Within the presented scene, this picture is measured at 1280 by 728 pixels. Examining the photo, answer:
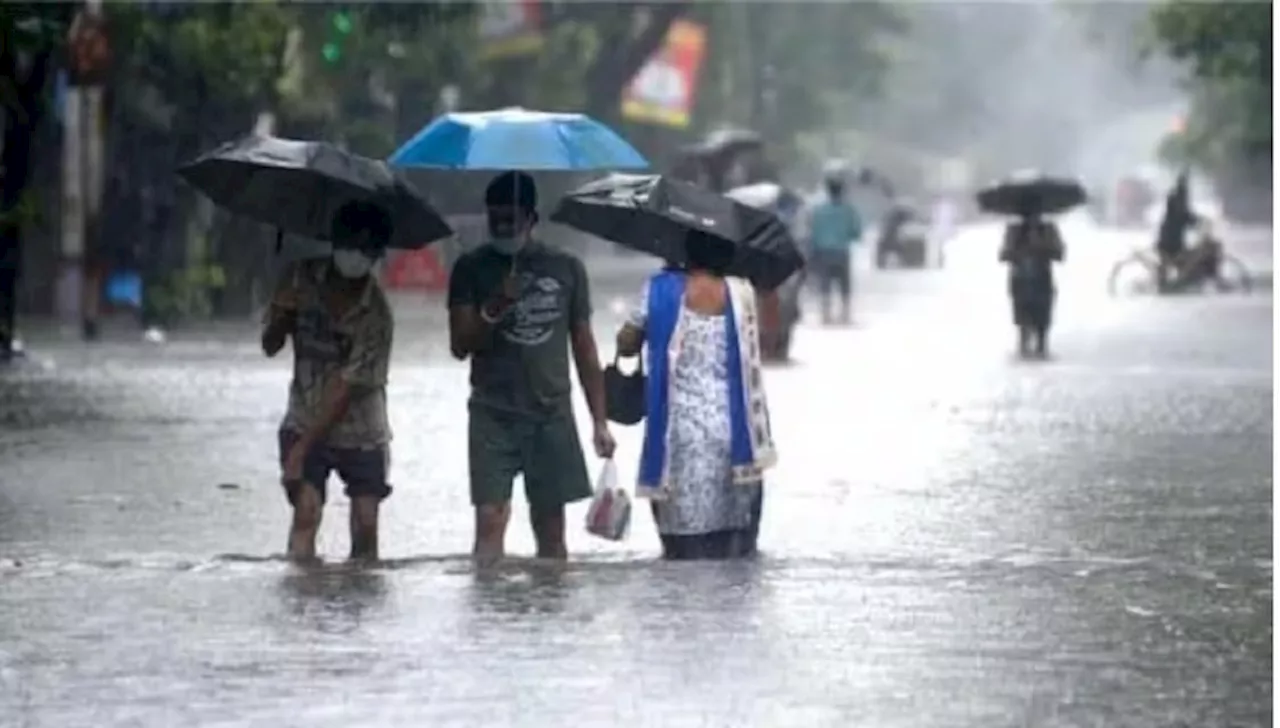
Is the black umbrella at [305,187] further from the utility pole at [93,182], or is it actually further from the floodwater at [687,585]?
the utility pole at [93,182]

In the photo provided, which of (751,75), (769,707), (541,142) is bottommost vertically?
(769,707)

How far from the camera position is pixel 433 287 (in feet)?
155

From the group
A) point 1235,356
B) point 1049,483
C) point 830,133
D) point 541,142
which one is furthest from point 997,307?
point 830,133

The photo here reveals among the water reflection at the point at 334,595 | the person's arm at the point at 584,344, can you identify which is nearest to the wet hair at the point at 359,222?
the person's arm at the point at 584,344

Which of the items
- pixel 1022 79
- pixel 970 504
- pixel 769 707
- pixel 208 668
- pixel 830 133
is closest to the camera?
pixel 769 707

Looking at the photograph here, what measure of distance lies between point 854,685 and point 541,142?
13.5 feet

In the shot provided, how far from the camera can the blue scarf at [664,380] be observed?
13.8 metres

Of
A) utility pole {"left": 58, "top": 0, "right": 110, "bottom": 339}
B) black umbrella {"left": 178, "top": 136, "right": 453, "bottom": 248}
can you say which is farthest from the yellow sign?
black umbrella {"left": 178, "top": 136, "right": 453, "bottom": 248}

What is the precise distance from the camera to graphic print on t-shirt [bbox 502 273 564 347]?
1347 cm

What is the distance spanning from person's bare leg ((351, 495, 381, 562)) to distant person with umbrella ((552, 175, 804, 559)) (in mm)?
991

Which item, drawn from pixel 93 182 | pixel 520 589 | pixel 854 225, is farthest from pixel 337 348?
pixel 93 182

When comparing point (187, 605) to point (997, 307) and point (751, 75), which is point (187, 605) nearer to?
point (997, 307)

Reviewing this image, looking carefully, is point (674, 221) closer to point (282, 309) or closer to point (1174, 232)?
point (282, 309)

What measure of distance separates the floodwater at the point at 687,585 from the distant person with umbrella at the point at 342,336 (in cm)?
33
